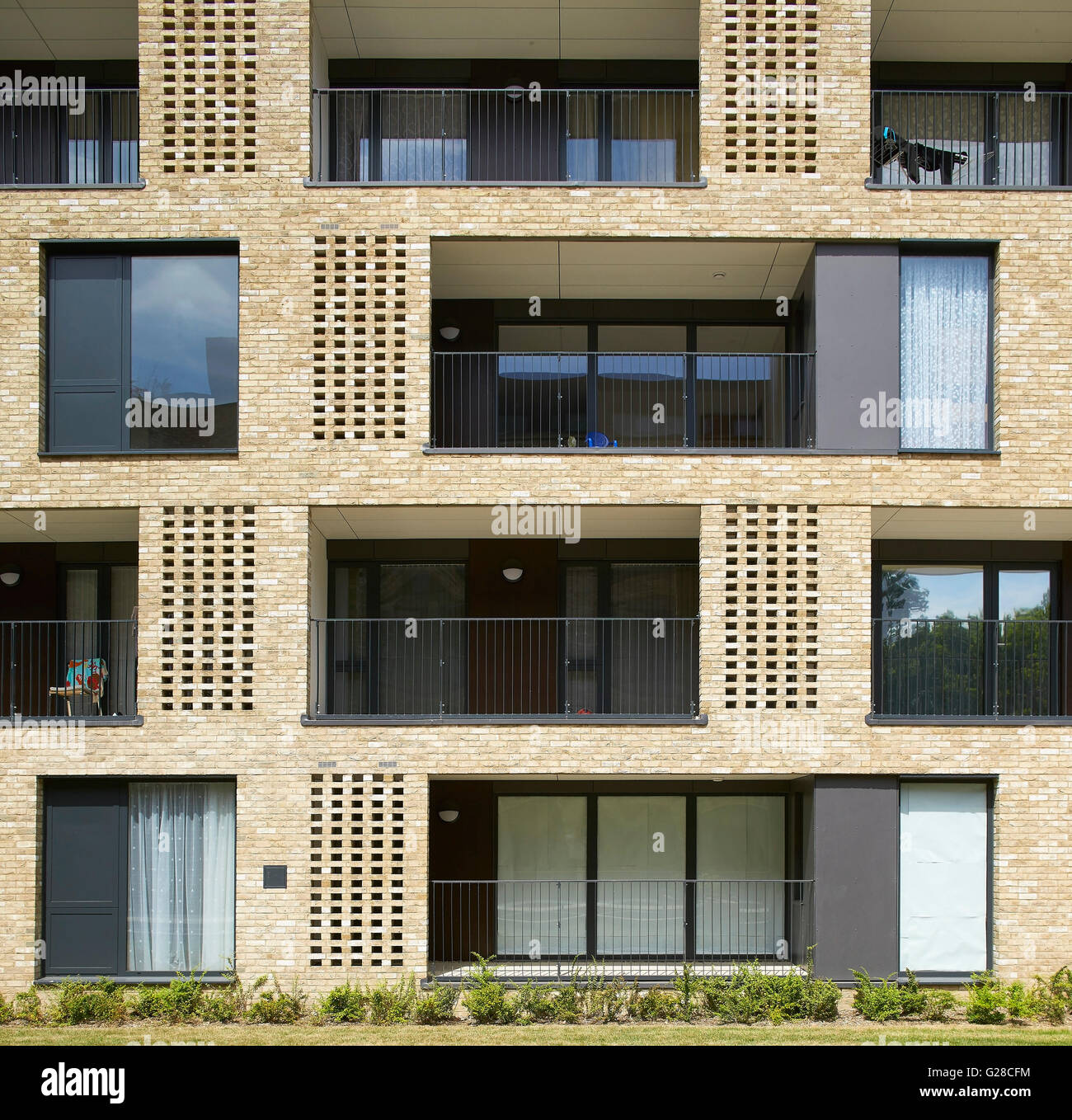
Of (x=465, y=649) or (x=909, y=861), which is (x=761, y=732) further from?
(x=465, y=649)

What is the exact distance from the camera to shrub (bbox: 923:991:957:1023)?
13.4 m

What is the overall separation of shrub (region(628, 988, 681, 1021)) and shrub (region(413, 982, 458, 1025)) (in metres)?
2.14

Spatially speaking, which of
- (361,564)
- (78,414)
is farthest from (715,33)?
(78,414)

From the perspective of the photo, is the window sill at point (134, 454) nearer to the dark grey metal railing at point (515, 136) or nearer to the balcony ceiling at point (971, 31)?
the dark grey metal railing at point (515, 136)

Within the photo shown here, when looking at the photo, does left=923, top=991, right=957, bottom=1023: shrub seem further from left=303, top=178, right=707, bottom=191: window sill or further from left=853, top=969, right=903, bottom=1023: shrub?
left=303, top=178, right=707, bottom=191: window sill

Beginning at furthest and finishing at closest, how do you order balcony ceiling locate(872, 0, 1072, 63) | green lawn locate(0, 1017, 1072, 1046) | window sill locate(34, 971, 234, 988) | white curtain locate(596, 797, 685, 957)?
white curtain locate(596, 797, 685, 957)
balcony ceiling locate(872, 0, 1072, 63)
window sill locate(34, 971, 234, 988)
green lawn locate(0, 1017, 1072, 1046)

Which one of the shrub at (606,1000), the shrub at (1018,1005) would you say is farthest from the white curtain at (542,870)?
the shrub at (1018,1005)

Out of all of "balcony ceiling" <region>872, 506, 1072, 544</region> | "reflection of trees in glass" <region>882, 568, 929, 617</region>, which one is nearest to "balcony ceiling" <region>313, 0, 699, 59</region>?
"balcony ceiling" <region>872, 506, 1072, 544</region>

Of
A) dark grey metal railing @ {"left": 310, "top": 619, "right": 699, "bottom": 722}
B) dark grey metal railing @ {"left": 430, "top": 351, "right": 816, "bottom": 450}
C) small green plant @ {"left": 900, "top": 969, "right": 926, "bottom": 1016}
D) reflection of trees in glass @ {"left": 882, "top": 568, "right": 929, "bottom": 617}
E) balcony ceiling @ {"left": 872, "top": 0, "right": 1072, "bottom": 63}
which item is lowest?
small green plant @ {"left": 900, "top": 969, "right": 926, "bottom": 1016}

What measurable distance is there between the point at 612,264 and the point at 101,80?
8.08 meters

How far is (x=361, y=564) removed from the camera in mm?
16562

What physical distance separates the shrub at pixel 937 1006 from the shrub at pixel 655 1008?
2.92 m

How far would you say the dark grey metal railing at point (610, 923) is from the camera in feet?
51.2

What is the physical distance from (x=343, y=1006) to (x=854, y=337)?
34.3ft
